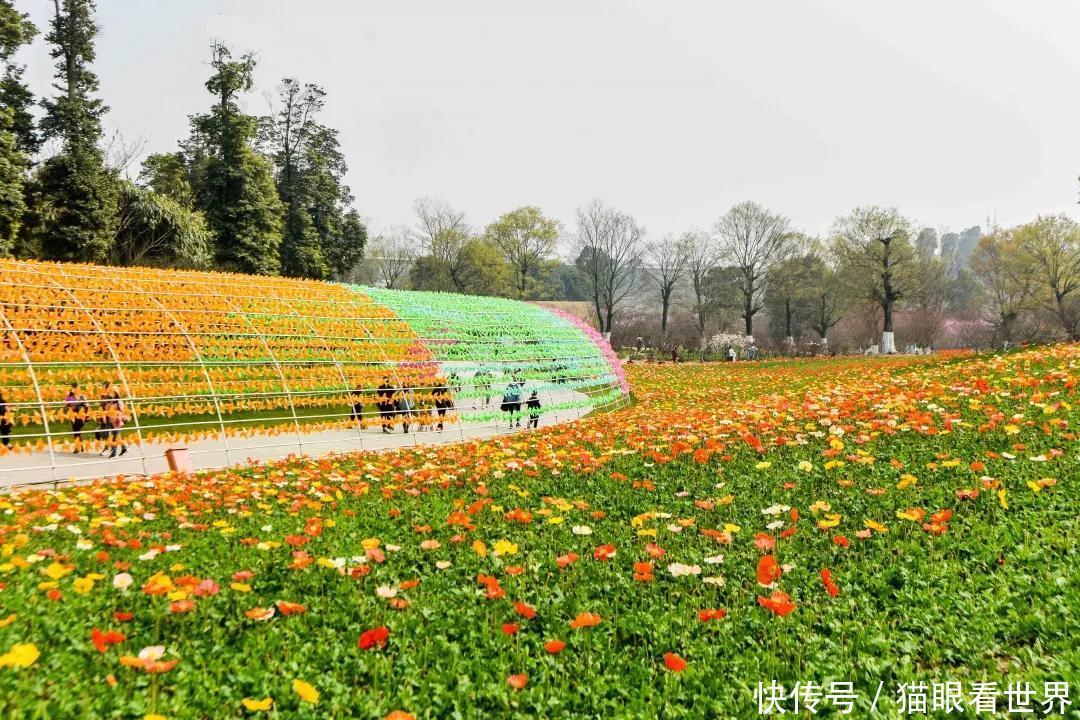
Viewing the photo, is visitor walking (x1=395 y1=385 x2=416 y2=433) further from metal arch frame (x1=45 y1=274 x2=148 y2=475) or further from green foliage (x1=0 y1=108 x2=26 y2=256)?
green foliage (x1=0 y1=108 x2=26 y2=256)

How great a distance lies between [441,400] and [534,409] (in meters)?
3.00

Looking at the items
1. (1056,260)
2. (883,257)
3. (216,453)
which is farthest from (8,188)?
(1056,260)

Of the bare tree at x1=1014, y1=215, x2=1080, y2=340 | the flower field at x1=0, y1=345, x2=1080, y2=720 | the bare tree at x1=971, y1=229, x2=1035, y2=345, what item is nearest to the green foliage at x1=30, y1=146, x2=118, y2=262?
the flower field at x1=0, y1=345, x2=1080, y2=720

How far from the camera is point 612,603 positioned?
13.5 feet

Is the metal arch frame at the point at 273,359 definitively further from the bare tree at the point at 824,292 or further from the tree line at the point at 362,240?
the bare tree at the point at 824,292

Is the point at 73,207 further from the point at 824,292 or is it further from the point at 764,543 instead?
the point at 824,292

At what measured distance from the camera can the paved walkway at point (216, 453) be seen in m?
11.0

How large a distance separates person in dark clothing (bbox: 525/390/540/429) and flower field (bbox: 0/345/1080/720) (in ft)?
30.8

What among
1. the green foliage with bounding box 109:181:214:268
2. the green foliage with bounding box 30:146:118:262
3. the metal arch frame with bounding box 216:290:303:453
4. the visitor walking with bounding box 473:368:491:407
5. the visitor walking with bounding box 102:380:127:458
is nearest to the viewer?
the visitor walking with bounding box 102:380:127:458

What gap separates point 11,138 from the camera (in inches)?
977

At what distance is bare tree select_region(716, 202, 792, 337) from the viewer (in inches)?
2489

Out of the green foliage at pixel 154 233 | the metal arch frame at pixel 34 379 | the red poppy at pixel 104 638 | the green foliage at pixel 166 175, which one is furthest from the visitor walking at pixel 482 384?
the green foliage at pixel 166 175

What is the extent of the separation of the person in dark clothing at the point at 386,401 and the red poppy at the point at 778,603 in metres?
11.7

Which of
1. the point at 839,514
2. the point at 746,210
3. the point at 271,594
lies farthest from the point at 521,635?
the point at 746,210
